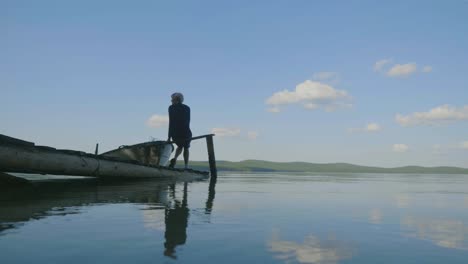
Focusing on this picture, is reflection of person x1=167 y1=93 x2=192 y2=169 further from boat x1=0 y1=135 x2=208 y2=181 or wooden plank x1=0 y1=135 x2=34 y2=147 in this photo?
wooden plank x1=0 y1=135 x2=34 y2=147

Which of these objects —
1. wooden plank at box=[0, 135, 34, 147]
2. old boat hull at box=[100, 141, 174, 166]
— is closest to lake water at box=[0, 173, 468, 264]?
wooden plank at box=[0, 135, 34, 147]

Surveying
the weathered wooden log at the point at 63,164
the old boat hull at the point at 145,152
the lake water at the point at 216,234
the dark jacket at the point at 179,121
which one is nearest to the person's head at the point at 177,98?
the dark jacket at the point at 179,121

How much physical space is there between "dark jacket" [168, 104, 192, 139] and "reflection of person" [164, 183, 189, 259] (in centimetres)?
915

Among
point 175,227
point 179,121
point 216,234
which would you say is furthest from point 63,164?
point 216,234

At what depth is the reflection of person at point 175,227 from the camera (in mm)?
3134

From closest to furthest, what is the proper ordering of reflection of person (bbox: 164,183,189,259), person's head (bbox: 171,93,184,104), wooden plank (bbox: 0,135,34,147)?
reflection of person (bbox: 164,183,189,259), wooden plank (bbox: 0,135,34,147), person's head (bbox: 171,93,184,104)

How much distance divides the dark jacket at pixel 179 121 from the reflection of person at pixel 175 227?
9.15m

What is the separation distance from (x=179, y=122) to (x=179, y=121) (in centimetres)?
4

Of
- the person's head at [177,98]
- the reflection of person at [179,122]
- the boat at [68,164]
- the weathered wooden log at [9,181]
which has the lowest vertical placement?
the weathered wooden log at [9,181]

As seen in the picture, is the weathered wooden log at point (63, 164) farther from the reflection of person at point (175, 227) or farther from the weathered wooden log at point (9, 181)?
the reflection of person at point (175, 227)

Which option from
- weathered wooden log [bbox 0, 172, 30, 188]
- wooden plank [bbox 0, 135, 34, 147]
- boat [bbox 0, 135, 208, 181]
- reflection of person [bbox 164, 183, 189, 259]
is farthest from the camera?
boat [bbox 0, 135, 208, 181]

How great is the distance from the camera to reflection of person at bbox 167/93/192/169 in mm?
14812

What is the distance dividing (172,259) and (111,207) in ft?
9.89

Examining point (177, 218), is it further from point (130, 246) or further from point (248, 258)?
point (248, 258)
